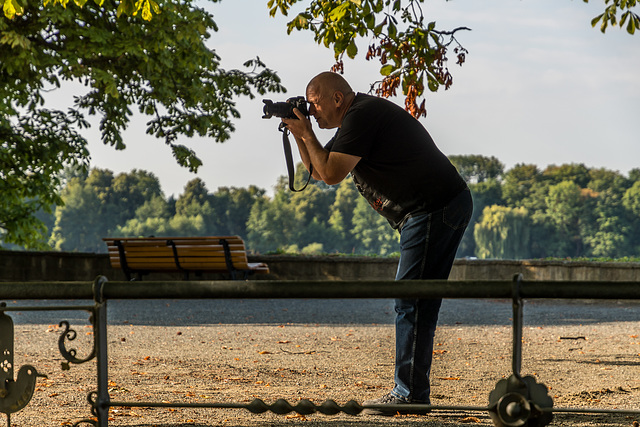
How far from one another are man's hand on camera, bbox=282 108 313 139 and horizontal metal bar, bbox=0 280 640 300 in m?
1.67

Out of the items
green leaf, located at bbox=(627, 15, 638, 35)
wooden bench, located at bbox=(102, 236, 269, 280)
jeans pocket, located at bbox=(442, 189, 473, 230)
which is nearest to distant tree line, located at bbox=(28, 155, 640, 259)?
wooden bench, located at bbox=(102, 236, 269, 280)

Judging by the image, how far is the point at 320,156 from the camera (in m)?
3.78

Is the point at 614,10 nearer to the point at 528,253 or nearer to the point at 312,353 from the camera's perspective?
the point at 312,353

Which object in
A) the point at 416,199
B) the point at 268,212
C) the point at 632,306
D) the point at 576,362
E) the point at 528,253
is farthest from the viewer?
the point at 268,212

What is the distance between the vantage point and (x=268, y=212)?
411 feet

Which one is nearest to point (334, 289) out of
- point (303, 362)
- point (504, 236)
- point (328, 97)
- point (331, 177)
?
point (331, 177)

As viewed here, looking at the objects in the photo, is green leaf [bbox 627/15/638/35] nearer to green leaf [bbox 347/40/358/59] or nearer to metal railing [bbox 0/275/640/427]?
green leaf [bbox 347/40/358/59]

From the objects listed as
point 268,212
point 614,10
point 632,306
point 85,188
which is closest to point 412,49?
point 614,10

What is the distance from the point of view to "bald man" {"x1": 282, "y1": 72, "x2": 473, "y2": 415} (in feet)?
12.9

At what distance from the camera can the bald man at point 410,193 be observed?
154 inches

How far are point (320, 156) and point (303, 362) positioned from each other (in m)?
2.91

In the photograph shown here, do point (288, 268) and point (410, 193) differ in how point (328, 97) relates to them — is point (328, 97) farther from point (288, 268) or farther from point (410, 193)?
point (288, 268)

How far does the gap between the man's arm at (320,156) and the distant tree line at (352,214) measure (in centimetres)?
10274

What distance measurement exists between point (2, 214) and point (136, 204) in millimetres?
113939
